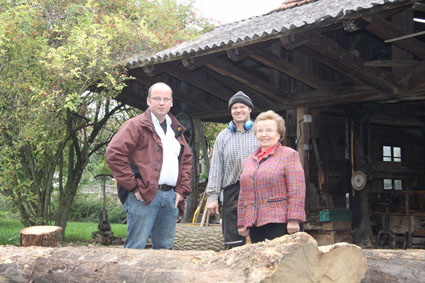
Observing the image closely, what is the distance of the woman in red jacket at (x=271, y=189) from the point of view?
11.5 ft

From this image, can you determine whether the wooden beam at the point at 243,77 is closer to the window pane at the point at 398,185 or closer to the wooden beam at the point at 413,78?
the wooden beam at the point at 413,78

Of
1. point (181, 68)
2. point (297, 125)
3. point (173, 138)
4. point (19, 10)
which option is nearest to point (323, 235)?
point (297, 125)

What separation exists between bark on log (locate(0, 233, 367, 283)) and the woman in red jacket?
0.70 metres

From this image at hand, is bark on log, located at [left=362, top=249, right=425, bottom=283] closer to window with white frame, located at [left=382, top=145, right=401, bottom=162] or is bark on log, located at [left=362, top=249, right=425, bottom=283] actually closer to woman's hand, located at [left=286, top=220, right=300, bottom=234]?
woman's hand, located at [left=286, top=220, right=300, bottom=234]

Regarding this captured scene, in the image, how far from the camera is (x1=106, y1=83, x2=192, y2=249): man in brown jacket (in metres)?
3.93

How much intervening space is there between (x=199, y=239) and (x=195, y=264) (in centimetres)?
472

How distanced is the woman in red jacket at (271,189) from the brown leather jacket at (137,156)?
728 millimetres

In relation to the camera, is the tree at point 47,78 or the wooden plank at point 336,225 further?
the wooden plank at point 336,225

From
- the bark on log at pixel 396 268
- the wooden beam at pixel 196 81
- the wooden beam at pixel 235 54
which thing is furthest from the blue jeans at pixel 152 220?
the wooden beam at pixel 196 81

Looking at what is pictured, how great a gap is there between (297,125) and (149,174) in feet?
14.8

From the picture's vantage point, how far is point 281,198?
3.55 meters

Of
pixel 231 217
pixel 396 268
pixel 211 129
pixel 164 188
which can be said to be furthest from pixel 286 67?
pixel 211 129

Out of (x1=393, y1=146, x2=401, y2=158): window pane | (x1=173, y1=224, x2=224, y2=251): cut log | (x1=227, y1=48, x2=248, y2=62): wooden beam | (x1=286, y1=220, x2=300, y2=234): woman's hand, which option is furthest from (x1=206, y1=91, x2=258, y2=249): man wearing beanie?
(x1=393, y1=146, x2=401, y2=158): window pane

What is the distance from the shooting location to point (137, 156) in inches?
159
